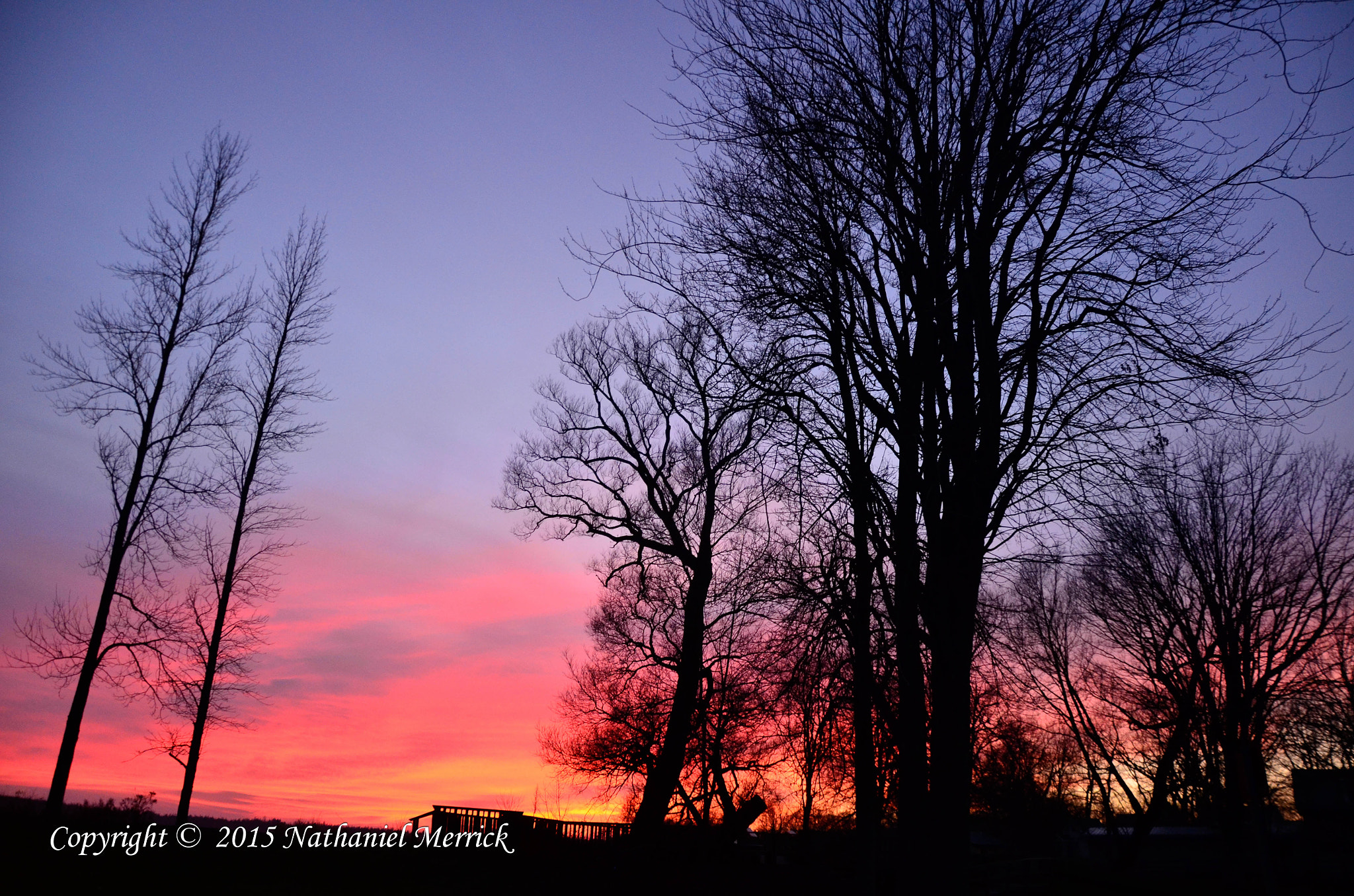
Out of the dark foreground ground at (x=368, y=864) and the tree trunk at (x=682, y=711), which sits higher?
the tree trunk at (x=682, y=711)

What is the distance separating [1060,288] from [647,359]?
13.8 m

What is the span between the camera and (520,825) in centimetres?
1750

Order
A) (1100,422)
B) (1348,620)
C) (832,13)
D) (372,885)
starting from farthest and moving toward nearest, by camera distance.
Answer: (1348,620) → (372,885) → (832,13) → (1100,422)

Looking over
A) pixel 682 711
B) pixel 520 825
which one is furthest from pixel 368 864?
pixel 682 711

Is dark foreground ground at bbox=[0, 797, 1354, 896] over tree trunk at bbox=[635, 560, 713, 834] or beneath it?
beneath

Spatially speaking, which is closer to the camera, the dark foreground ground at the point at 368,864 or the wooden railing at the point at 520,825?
the dark foreground ground at the point at 368,864

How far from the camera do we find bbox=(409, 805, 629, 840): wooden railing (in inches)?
674

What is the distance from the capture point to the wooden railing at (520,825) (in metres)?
17.1

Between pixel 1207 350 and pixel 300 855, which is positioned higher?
pixel 1207 350

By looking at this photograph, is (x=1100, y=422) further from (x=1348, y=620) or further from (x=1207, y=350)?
(x=1348, y=620)

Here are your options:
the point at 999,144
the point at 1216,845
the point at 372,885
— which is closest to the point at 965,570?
the point at 999,144

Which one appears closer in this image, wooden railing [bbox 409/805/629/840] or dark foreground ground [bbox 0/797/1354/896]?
dark foreground ground [bbox 0/797/1354/896]

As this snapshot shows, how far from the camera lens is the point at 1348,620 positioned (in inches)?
865

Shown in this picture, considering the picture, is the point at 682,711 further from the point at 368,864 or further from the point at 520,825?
the point at 368,864
